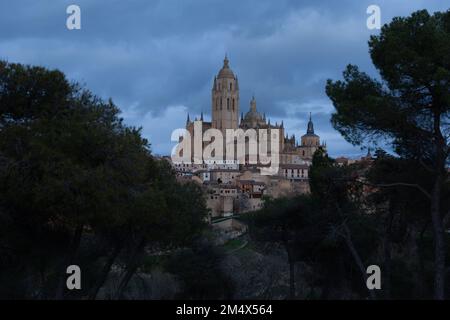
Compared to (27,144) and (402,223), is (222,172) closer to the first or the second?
(402,223)

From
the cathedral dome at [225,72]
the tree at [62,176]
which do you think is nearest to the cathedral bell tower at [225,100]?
the cathedral dome at [225,72]

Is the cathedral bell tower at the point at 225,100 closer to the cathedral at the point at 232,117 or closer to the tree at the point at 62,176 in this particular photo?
the cathedral at the point at 232,117

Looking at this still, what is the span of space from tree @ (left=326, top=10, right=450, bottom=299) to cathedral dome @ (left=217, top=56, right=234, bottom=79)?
12500 cm

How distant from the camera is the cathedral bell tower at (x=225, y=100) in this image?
5507 inches

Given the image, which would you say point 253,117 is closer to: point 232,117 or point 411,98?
point 232,117

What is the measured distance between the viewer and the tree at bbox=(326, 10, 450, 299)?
16.3 meters

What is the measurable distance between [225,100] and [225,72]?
6443 mm

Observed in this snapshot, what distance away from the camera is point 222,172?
105m

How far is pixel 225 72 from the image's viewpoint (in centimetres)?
14275

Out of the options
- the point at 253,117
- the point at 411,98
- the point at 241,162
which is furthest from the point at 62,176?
the point at 253,117
